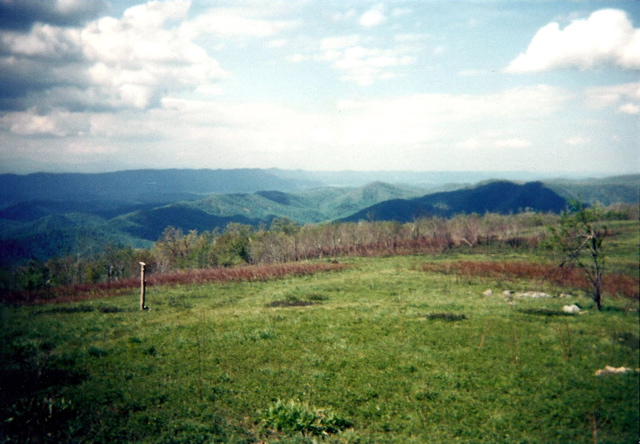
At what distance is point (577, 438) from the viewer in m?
7.72

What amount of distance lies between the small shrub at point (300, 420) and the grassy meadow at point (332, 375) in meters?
0.04

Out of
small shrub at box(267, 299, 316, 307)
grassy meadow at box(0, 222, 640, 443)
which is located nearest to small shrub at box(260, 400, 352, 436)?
grassy meadow at box(0, 222, 640, 443)

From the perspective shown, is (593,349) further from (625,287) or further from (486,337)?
(486,337)

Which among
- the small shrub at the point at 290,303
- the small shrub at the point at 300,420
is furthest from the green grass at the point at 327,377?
the small shrub at the point at 290,303

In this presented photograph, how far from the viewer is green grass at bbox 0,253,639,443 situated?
27.7 ft

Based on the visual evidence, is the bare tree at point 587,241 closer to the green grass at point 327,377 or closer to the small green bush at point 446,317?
the green grass at point 327,377

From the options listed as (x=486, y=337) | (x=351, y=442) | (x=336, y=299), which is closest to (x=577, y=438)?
(x=351, y=442)

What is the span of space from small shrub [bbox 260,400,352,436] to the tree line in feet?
198

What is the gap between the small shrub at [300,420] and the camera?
933cm

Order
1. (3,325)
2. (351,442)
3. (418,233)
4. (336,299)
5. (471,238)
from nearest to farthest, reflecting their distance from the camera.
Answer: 1. (351,442)
2. (3,325)
3. (336,299)
4. (471,238)
5. (418,233)

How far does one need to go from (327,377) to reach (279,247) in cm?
7538

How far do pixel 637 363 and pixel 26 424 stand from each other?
42.6 feet

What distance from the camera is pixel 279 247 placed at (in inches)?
3428

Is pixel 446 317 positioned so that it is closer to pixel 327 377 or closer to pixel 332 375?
pixel 332 375
